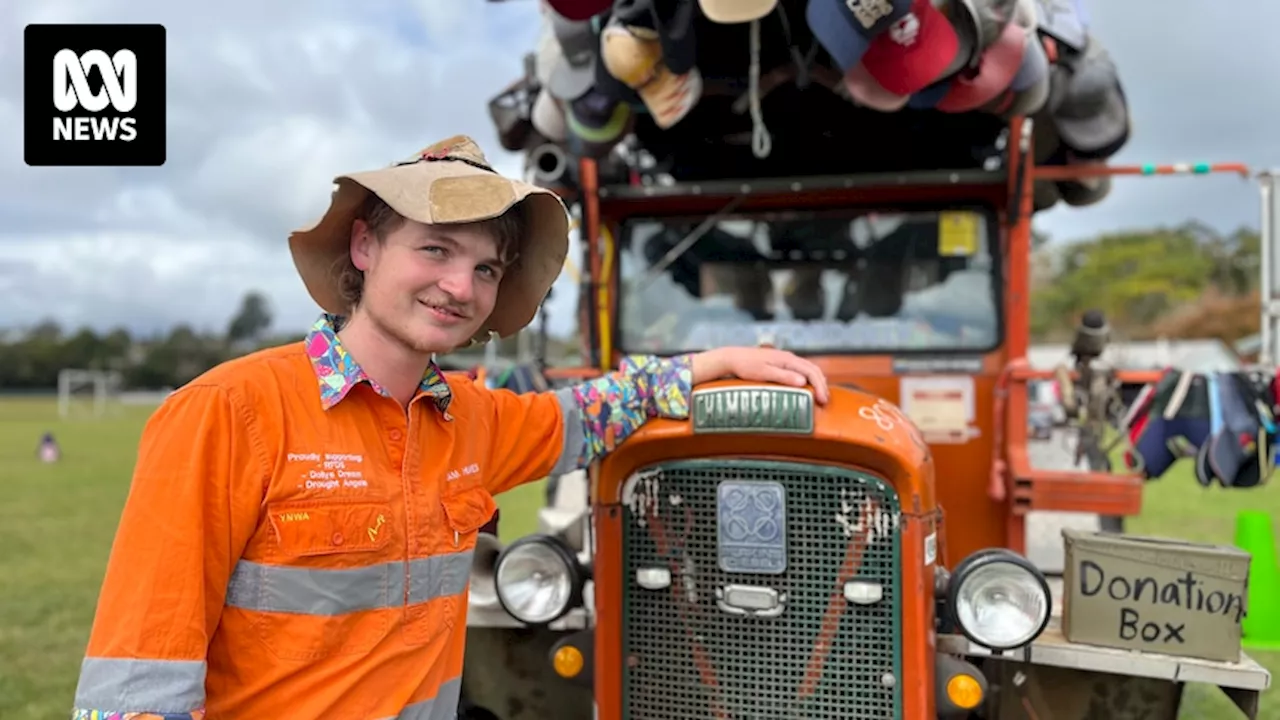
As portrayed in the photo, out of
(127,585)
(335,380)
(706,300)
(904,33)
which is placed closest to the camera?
(127,585)

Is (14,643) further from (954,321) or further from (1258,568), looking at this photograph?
(1258,568)

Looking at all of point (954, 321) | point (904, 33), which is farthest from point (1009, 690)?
point (904, 33)

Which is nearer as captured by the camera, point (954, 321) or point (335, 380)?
point (335, 380)

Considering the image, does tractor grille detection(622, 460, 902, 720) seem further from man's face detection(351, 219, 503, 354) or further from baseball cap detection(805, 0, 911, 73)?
baseball cap detection(805, 0, 911, 73)

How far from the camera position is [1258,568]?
5.49m

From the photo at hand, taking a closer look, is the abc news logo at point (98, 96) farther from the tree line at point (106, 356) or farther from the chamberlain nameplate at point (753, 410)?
the tree line at point (106, 356)

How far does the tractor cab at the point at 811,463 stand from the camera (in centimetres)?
252

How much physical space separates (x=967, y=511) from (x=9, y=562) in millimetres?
8123

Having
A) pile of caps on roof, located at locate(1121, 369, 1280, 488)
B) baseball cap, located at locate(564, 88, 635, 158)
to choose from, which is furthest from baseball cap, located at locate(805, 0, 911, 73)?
pile of caps on roof, located at locate(1121, 369, 1280, 488)

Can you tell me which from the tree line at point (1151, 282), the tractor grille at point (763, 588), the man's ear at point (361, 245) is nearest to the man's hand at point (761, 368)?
the tractor grille at point (763, 588)

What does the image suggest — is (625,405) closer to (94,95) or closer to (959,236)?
(959,236)

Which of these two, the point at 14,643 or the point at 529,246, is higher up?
the point at 529,246

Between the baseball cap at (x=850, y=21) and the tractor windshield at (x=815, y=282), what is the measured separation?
1.31m

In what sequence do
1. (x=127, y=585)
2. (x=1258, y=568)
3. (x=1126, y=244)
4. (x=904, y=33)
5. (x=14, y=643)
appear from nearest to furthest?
(x=127, y=585) < (x=904, y=33) < (x=1258, y=568) < (x=14, y=643) < (x=1126, y=244)
